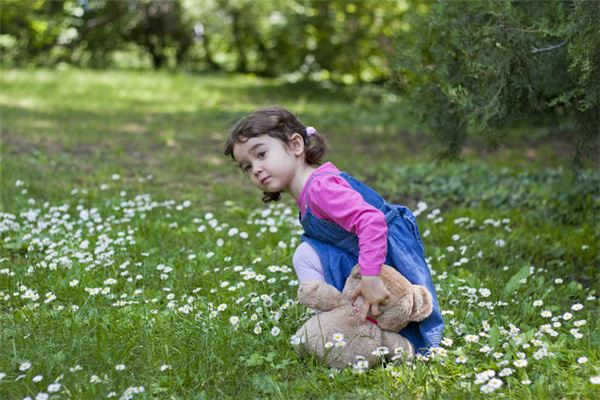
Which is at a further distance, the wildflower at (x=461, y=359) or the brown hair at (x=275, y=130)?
the brown hair at (x=275, y=130)

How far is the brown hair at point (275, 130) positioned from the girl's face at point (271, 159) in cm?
2

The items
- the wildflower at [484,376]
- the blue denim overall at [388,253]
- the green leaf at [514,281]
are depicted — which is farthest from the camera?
the green leaf at [514,281]

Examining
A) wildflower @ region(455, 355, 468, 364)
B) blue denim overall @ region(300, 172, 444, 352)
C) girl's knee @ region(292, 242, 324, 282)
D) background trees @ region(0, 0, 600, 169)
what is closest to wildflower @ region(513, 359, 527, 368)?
wildflower @ region(455, 355, 468, 364)

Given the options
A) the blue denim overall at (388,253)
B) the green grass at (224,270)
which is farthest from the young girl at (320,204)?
the green grass at (224,270)

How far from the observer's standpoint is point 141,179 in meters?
6.66

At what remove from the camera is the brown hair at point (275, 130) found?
3373mm

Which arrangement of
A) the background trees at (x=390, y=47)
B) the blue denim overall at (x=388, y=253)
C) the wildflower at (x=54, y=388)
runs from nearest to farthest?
the wildflower at (x=54, y=388)
the blue denim overall at (x=388, y=253)
the background trees at (x=390, y=47)

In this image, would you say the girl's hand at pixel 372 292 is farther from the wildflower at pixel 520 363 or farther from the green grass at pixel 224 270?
the wildflower at pixel 520 363

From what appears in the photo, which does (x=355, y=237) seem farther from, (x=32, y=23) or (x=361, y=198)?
(x=32, y=23)

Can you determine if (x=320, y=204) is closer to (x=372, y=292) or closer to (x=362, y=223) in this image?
(x=362, y=223)

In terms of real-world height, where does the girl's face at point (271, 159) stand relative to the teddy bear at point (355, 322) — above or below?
above

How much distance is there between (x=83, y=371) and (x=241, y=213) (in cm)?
285

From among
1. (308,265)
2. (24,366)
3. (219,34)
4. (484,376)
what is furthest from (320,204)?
(219,34)

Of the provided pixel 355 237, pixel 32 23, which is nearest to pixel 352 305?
pixel 355 237
